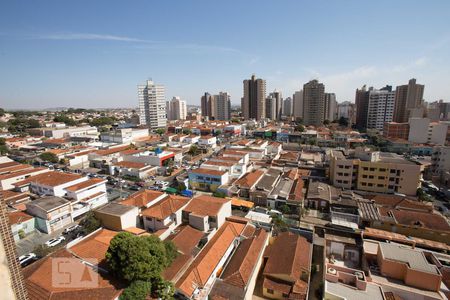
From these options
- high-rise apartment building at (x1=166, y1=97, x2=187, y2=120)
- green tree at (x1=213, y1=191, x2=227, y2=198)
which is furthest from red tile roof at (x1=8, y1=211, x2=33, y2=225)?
high-rise apartment building at (x1=166, y1=97, x2=187, y2=120)

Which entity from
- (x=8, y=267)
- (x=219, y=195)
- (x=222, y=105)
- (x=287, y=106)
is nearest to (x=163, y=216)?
(x=219, y=195)

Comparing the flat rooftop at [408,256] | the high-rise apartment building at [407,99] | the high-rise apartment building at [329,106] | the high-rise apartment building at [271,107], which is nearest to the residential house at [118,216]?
the flat rooftop at [408,256]

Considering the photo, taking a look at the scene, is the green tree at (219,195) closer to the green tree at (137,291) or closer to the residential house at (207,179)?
the residential house at (207,179)

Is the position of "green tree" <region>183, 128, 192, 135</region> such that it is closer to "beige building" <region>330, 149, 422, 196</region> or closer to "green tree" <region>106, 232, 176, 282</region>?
"beige building" <region>330, 149, 422, 196</region>

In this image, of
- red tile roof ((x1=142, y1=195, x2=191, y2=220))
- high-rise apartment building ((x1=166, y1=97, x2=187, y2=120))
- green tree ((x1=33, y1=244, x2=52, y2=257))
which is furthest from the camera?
high-rise apartment building ((x1=166, y1=97, x2=187, y2=120))

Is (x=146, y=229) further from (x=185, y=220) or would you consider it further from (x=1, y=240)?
(x=1, y=240)

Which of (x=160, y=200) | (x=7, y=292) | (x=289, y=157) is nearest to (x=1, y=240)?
(x=7, y=292)

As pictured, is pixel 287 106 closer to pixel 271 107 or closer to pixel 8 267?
pixel 271 107
